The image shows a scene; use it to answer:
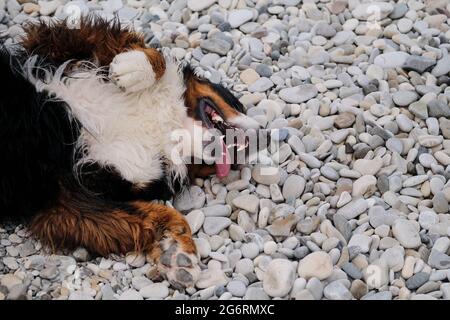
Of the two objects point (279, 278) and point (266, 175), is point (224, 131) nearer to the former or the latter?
point (266, 175)

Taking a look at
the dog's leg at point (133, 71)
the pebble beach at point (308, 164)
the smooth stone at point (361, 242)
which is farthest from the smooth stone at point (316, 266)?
the dog's leg at point (133, 71)

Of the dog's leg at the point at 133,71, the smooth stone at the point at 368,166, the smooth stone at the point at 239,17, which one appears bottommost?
the smooth stone at the point at 368,166

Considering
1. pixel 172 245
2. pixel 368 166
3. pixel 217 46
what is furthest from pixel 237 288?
pixel 217 46

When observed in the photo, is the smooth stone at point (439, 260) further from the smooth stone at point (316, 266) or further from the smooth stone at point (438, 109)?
the smooth stone at point (438, 109)

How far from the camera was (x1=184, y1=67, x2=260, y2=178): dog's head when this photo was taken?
A: 3.07 metres

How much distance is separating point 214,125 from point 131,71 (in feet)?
1.55

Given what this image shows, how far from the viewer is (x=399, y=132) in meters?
3.45

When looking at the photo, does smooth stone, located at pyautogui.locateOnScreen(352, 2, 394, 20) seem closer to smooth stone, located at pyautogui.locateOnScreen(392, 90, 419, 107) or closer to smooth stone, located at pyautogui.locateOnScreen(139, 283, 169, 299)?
smooth stone, located at pyautogui.locateOnScreen(392, 90, 419, 107)

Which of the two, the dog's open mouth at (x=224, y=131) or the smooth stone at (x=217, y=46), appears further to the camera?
the smooth stone at (x=217, y=46)

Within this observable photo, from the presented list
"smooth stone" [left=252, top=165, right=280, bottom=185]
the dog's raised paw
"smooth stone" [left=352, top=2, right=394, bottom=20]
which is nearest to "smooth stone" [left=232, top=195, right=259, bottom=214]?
"smooth stone" [left=252, top=165, right=280, bottom=185]

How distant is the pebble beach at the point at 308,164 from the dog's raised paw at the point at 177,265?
44mm

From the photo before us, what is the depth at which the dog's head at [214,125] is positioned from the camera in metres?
3.07
